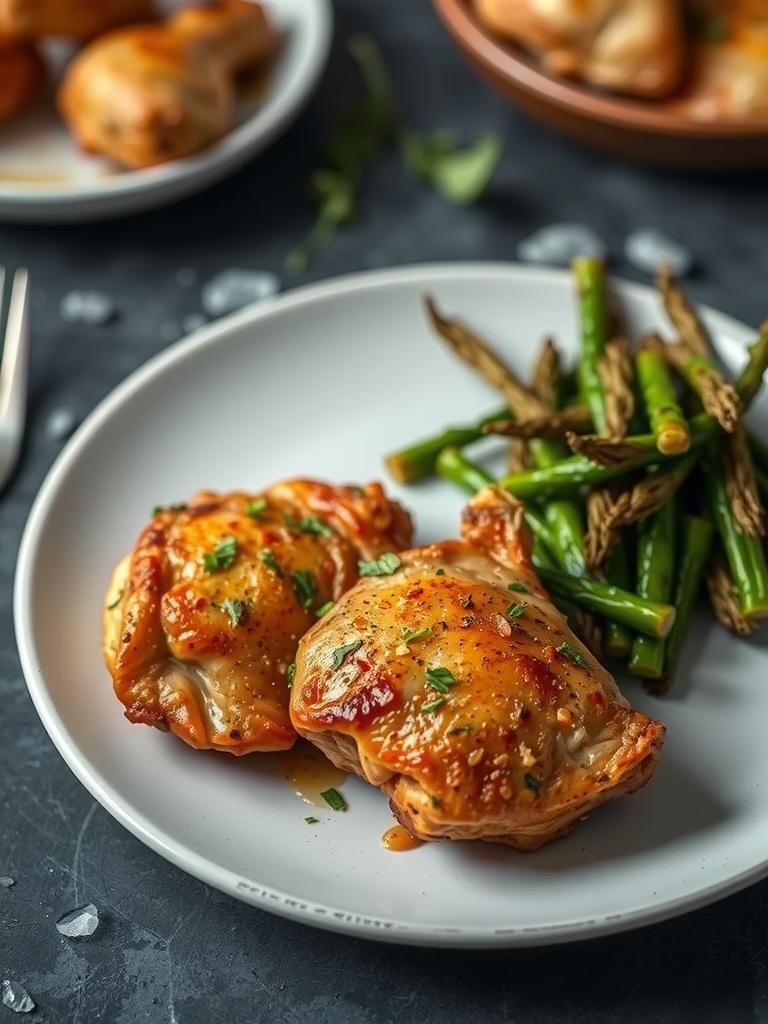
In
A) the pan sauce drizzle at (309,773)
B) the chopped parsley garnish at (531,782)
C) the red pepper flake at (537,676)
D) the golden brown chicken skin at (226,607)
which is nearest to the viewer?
the chopped parsley garnish at (531,782)

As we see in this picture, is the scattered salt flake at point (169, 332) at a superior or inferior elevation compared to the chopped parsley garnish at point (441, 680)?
inferior

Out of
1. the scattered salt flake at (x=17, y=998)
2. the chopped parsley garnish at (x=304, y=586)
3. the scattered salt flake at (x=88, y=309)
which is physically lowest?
the scattered salt flake at (x=17, y=998)

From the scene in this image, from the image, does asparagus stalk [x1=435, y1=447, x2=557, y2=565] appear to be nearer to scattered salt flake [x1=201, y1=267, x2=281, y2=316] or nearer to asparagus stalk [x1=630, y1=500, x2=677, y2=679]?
asparagus stalk [x1=630, y1=500, x2=677, y2=679]

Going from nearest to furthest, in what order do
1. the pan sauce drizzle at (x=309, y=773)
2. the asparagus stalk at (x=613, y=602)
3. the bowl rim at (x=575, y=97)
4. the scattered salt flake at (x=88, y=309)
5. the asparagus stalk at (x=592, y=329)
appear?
the pan sauce drizzle at (x=309, y=773) → the asparagus stalk at (x=613, y=602) → the asparagus stalk at (x=592, y=329) → the bowl rim at (x=575, y=97) → the scattered salt flake at (x=88, y=309)

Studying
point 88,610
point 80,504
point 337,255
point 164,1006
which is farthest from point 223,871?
point 337,255

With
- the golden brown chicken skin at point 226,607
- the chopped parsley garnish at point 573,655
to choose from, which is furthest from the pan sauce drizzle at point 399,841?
the chopped parsley garnish at point 573,655

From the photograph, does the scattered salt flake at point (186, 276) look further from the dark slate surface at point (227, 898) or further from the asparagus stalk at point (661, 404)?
the asparagus stalk at point (661, 404)
